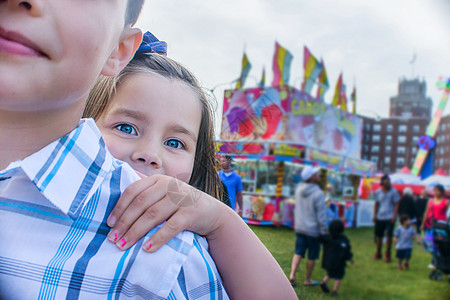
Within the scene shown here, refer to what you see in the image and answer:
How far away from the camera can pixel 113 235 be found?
22.6 inches

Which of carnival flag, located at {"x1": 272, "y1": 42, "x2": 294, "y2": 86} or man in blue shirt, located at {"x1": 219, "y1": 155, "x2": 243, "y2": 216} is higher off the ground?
carnival flag, located at {"x1": 272, "y1": 42, "x2": 294, "y2": 86}

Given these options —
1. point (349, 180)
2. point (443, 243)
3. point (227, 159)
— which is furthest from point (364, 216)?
point (227, 159)

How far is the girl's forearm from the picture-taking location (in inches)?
25.5

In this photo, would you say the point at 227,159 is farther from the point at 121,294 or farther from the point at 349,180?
the point at 349,180

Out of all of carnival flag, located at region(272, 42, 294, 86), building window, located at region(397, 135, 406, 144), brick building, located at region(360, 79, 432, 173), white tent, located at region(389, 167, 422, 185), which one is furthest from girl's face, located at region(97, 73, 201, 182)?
building window, located at region(397, 135, 406, 144)

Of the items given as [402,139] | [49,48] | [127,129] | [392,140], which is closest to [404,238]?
[127,129]

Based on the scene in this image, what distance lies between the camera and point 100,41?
543 mm

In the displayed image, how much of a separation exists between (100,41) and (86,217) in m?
0.26

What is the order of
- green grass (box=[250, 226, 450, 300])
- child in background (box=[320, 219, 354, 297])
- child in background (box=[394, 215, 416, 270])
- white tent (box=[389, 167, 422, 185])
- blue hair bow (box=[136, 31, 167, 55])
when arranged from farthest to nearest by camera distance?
1. white tent (box=[389, 167, 422, 185])
2. child in background (box=[394, 215, 416, 270])
3. green grass (box=[250, 226, 450, 300])
4. child in background (box=[320, 219, 354, 297])
5. blue hair bow (box=[136, 31, 167, 55])

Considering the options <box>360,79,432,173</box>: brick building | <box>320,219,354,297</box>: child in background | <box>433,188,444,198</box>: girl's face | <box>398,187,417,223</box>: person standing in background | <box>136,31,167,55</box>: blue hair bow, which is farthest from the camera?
<box>360,79,432,173</box>: brick building

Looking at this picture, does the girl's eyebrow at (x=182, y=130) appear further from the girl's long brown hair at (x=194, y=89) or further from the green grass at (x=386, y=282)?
the green grass at (x=386, y=282)

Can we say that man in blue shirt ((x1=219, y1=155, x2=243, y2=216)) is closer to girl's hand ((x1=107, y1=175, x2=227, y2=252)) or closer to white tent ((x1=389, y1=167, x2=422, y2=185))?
girl's hand ((x1=107, y1=175, x2=227, y2=252))

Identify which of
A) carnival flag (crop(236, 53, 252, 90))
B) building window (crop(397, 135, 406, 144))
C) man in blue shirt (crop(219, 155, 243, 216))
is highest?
building window (crop(397, 135, 406, 144))

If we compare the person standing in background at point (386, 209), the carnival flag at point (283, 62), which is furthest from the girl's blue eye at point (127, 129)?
the person standing in background at point (386, 209)
